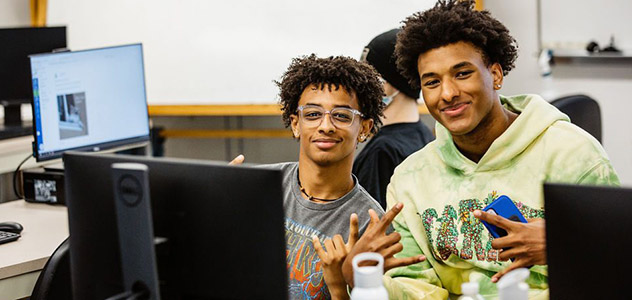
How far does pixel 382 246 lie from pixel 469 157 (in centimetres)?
44

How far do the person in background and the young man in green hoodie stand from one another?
1.68 feet

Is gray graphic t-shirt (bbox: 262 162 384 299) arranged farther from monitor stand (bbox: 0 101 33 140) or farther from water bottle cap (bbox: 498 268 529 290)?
monitor stand (bbox: 0 101 33 140)

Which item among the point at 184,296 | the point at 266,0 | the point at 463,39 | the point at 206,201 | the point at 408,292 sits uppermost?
the point at 266,0

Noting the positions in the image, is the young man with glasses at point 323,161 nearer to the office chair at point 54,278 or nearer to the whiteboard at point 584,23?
the office chair at point 54,278

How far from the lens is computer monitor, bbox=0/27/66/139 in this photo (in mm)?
3996

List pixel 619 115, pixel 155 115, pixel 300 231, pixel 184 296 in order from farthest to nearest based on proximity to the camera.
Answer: pixel 155 115 → pixel 619 115 → pixel 300 231 → pixel 184 296

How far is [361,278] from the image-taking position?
1.26m

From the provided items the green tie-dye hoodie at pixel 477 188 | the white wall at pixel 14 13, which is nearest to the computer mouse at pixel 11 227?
the green tie-dye hoodie at pixel 477 188

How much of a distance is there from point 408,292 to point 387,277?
5 centimetres

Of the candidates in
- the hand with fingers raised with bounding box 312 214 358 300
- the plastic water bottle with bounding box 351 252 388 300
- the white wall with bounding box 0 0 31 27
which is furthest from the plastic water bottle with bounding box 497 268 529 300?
the white wall with bounding box 0 0 31 27

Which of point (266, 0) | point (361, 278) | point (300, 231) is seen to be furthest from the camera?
point (266, 0)

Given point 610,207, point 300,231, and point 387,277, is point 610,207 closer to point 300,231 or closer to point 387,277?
point 387,277

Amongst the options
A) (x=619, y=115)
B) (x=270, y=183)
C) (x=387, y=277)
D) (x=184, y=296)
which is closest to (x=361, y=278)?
(x=270, y=183)

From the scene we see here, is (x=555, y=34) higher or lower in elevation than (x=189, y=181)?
higher
